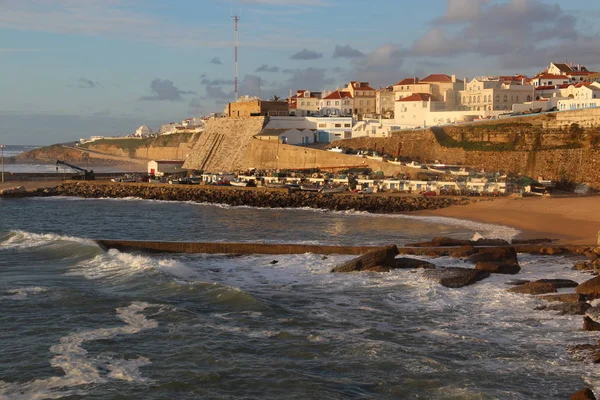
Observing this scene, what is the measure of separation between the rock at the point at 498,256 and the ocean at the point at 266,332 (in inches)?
25.7

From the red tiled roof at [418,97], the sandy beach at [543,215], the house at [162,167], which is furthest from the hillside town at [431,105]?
the sandy beach at [543,215]

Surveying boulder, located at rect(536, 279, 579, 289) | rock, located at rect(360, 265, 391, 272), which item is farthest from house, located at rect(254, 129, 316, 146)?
boulder, located at rect(536, 279, 579, 289)

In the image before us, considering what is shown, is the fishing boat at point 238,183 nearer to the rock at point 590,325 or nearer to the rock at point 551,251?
the rock at point 551,251

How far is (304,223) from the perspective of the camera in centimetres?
3503

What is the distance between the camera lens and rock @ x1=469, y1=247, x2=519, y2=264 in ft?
72.2

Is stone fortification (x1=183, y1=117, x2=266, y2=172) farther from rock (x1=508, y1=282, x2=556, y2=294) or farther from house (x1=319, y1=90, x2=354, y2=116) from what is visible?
rock (x1=508, y1=282, x2=556, y2=294)

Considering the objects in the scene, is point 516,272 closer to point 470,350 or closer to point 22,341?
point 470,350

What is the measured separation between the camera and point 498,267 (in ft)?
69.0

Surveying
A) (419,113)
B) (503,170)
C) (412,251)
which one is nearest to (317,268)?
(412,251)

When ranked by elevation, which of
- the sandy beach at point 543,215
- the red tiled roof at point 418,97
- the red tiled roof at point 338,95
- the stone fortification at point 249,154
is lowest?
the sandy beach at point 543,215

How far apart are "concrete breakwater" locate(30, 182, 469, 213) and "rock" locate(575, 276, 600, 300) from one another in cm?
2150

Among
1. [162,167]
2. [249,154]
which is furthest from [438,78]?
[162,167]

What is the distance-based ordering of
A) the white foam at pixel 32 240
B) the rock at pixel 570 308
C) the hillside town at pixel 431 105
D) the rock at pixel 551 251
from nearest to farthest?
the rock at pixel 570 308 < the rock at pixel 551 251 < the white foam at pixel 32 240 < the hillside town at pixel 431 105

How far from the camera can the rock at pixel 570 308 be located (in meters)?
16.2
